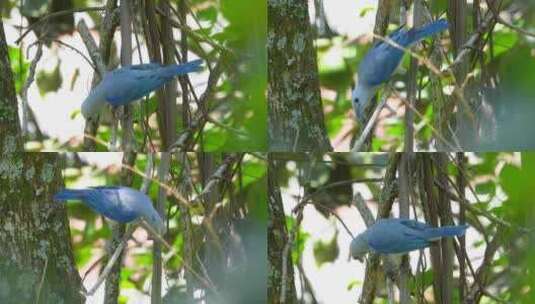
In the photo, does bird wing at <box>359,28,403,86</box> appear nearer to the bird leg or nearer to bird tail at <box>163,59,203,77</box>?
bird tail at <box>163,59,203,77</box>

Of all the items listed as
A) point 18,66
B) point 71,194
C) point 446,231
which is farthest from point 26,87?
point 446,231

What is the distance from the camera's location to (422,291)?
158 centimetres

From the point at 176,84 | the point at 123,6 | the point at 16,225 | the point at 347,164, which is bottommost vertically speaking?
the point at 16,225

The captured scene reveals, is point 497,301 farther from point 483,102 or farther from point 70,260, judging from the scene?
point 70,260

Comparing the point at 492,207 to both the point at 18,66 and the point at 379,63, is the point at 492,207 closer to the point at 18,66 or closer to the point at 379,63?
the point at 379,63

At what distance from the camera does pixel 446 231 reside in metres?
1.55

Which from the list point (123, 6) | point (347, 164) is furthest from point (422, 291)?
point (123, 6)

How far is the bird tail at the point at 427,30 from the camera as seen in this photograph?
4.98ft

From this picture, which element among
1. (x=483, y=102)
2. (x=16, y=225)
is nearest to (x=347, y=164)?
(x=483, y=102)

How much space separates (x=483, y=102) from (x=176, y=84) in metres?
0.50

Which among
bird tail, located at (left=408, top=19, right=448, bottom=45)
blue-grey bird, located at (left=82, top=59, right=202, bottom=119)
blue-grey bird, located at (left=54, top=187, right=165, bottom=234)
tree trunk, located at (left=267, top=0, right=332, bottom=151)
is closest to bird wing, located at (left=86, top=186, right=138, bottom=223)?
blue-grey bird, located at (left=54, top=187, right=165, bottom=234)

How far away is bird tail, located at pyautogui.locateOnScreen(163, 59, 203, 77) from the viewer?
1565 mm

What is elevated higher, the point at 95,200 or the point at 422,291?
the point at 95,200

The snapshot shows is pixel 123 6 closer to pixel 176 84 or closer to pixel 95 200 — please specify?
pixel 176 84
